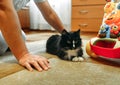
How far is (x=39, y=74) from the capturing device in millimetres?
949

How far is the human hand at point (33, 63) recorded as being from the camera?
1.02 metres

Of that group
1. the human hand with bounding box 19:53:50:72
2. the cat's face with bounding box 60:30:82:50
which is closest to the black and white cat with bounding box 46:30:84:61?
the cat's face with bounding box 60:30:82:50

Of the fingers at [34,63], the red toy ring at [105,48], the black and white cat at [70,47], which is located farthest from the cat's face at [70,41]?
the fingers at [34,63]

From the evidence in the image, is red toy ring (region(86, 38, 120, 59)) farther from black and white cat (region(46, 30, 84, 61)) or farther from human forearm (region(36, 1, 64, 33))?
human forearm (region(36, 1, 64, 33))

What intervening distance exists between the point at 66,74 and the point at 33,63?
179mm

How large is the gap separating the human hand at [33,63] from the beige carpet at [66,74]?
26 mm

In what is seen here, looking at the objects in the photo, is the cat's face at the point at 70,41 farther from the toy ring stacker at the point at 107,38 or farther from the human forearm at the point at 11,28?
the human forearm at the point at 11,28

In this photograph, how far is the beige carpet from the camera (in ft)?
2.80

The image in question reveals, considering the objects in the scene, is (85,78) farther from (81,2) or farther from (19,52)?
(81,2)

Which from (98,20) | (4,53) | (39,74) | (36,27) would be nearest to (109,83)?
(39,74)

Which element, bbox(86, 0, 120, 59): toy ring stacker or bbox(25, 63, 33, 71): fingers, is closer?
bbox(25, 63, 33, 71): fingers

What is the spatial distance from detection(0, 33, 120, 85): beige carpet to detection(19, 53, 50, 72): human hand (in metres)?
0.03

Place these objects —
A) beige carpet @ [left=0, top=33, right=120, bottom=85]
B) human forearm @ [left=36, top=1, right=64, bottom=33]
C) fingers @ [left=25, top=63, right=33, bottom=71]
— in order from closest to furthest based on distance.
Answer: beige carpet @ [left=0, top=33, right=120, bottom=85]
fingers @ [left=25, top=63, right=33, bottom=71]
human forearm @ [left=36, top=1, right=64, bottom=33]

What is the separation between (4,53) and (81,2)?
1543mm
